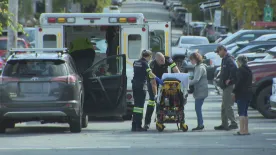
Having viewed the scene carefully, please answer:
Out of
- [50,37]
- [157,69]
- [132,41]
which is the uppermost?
[50,37]

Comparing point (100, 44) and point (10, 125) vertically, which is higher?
point (100, 44)

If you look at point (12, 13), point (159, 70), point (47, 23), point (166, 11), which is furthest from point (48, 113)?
point (166, 11)

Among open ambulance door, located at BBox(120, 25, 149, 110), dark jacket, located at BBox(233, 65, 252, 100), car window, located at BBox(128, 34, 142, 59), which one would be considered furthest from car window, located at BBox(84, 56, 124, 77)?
dark jacket, located at BBox(233, 65, 252, 100)

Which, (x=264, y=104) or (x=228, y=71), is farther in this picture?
(x=264, y=104)

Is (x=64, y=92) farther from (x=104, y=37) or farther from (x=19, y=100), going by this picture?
(x=104, y=37)

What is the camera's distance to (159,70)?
17484 millimetres

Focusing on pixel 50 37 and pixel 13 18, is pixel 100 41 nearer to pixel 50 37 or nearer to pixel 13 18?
pixel 50 37

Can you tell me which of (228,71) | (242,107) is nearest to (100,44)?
(228,71)

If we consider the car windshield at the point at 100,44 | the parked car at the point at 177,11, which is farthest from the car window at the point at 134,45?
the parked car at the point at 177,11

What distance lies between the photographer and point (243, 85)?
16062mm

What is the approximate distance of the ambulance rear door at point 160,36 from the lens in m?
21.6

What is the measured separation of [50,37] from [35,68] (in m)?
4.12

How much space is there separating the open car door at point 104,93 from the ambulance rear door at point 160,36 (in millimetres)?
3774

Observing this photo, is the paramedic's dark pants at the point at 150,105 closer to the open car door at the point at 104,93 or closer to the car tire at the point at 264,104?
the open car door at the point at 104,93
